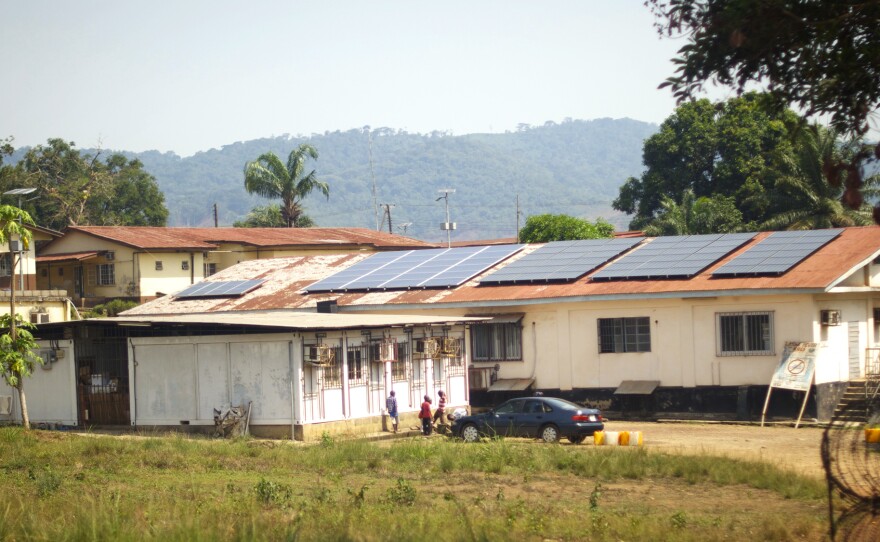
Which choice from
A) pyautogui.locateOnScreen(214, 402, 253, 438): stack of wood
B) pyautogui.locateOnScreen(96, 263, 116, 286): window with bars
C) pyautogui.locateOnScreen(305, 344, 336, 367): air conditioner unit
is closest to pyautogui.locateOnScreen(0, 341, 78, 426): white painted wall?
pyautogui.locateOnScreen(214, 402, 253, 438): stack of wood

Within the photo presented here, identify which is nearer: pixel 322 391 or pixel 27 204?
pixel 322 391

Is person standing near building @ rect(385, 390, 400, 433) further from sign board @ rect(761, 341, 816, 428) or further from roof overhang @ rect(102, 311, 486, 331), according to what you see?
sign board @ rect(761, 341, 816, 428)

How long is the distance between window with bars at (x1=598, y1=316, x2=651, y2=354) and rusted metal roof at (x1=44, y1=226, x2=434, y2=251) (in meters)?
32.9

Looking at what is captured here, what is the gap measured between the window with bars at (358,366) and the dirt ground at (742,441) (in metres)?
6.95

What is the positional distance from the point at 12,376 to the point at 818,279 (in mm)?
21521

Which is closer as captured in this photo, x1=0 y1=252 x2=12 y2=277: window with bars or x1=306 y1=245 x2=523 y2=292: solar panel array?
x1=306 y1=245 x2=523 y2=292: solar panel array

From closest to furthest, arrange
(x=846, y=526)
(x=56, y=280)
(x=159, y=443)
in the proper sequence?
(x=846, y=526), (x=159, y=443), (x=56, y=280)

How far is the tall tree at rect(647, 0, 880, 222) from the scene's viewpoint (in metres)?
12.6

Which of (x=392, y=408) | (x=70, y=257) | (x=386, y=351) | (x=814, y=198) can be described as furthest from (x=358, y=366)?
(x=70, y=257)

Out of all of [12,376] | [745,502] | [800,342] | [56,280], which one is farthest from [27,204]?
[745,502]

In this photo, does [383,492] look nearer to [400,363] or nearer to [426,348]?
[400,363]

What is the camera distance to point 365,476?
2222 centimetres

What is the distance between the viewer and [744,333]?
32750 millimetres

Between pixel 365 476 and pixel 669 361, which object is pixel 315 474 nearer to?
pixel 365 476
